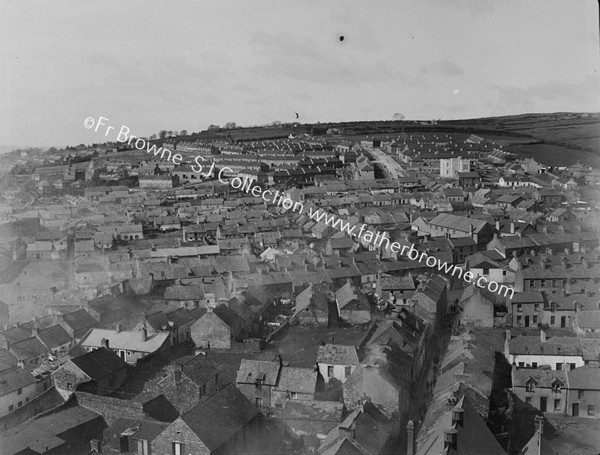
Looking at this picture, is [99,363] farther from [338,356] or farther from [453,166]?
[453,166]

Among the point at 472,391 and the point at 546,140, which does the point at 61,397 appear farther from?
the point at 546,140

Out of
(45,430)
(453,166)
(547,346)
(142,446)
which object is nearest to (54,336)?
(45,430)

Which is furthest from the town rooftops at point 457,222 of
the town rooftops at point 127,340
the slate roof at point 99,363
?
the slate roof at point 99,363

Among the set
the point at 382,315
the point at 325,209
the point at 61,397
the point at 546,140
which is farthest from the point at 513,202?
the point at 546,140

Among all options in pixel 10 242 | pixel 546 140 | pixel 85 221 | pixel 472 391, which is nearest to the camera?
pixel 472 391

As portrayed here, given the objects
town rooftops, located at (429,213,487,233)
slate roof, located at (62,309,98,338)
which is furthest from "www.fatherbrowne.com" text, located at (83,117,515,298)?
slate roof, located at (62,309,98,338)

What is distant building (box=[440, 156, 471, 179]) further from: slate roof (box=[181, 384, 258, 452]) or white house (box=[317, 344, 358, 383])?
slate roof (box=[181, 384, 258, 452])

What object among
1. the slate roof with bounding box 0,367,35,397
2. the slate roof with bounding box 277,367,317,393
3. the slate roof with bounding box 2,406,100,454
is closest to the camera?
the slate roof with bounding box 2,406,100,454
